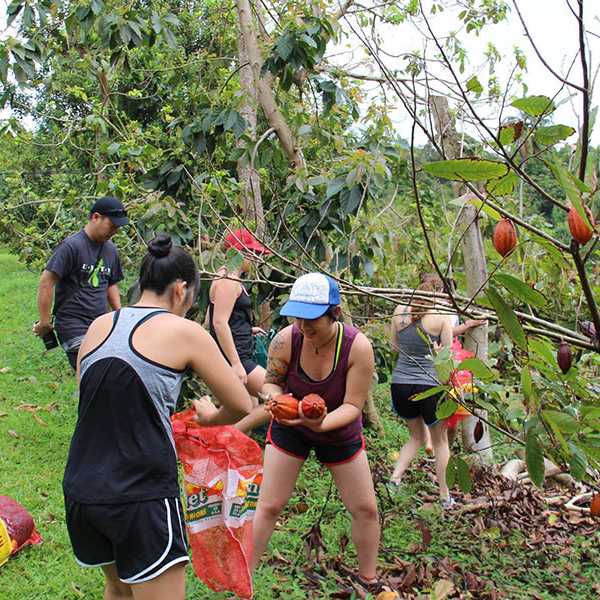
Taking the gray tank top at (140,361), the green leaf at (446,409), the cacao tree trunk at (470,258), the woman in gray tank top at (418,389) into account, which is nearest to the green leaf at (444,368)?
the green leaf at (446,409)

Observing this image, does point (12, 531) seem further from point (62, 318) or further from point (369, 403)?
point (369, 403)

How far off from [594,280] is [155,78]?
5.64 metres

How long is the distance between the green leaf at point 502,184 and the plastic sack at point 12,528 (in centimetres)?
290

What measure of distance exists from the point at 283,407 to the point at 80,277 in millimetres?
2126

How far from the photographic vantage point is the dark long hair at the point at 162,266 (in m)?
2.46

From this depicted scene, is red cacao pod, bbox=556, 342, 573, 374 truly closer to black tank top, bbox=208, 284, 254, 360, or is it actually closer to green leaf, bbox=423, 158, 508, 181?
green leaf, bbox=423, 158, 508, 181

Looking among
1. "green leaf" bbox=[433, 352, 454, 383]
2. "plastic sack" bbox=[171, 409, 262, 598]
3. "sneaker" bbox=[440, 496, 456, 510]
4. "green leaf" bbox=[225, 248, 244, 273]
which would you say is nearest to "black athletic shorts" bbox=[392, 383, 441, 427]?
"sneaker" bbox=[440, 496, 456, 510]

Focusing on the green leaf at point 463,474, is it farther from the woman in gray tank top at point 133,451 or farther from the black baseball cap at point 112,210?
the black baseball cap at point 112,210

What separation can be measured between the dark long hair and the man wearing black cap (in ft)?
7.17

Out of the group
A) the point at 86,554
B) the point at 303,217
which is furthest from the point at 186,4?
the point at 86,554

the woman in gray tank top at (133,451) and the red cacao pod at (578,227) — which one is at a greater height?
the red cacao pod at (578,227)

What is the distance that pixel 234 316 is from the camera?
489cm

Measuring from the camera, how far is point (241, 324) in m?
4.93

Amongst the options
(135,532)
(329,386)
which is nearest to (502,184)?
(135,532)
